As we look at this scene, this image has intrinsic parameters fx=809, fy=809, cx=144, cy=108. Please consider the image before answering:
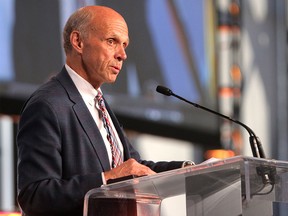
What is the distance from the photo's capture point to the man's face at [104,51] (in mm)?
2472

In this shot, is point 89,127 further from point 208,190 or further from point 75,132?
point 208,190

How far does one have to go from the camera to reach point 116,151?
8.08 ft

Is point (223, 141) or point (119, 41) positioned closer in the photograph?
point (119, 41)

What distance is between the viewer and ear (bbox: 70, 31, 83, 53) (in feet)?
8.20

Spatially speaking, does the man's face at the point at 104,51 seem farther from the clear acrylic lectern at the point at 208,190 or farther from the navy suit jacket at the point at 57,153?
the clear acrylic lectern at the point at 208,190

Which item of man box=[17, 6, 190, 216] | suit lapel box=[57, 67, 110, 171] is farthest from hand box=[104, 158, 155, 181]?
suit lapel box=[57, 67, 110, 171]

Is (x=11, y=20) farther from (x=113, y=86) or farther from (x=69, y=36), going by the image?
(x=69, y=36)

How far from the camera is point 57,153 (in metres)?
2.28

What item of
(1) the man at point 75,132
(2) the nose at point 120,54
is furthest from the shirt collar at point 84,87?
(2) the nose at point 120,54

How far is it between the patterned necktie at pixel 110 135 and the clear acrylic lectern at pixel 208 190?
0.83 ft

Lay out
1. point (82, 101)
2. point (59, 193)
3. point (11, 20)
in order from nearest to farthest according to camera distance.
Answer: point (59, 193) → point (82, 101) → point (11, 20)

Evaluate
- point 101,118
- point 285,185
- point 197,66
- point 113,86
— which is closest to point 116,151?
point 101,118

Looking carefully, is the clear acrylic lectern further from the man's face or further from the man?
the man's face

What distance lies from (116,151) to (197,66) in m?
3.27
